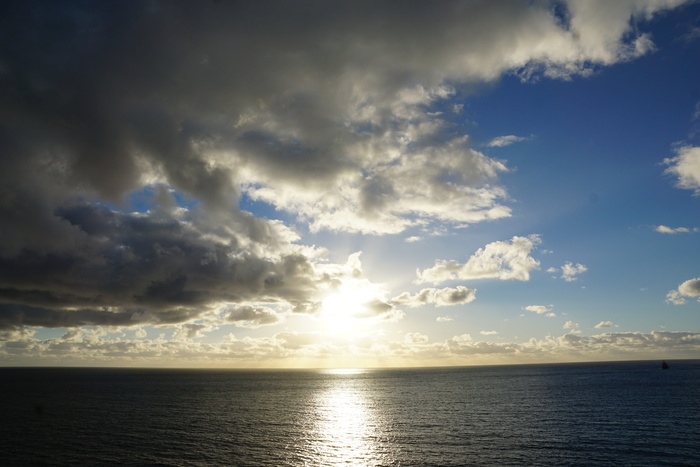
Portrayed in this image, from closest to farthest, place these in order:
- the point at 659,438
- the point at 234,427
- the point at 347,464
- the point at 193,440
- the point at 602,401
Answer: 1. the point at 347,464
2. the point at 659,438
3. the point at 193,440
4. the point at 234,427
5. the point at 602,401

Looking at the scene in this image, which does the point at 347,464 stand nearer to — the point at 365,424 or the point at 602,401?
the point at 365,424

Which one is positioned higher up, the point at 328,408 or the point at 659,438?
the point at 659,438

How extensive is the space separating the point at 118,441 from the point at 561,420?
91647 millimetres

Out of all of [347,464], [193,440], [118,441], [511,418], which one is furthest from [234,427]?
[511,418]

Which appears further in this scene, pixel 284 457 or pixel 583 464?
pixel 284 457

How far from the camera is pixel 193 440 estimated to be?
2931 inches

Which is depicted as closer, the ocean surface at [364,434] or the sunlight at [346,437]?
the ocean surface at [364,434]

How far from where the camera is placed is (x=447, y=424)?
3487 inches

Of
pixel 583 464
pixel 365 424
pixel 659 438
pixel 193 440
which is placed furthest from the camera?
pixel 365 424

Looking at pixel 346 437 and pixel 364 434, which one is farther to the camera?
pixel 364 434

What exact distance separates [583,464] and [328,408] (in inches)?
3433

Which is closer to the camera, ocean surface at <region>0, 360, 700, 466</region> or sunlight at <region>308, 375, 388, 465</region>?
ocean surface at <region>0, 360, 700, 466</region>

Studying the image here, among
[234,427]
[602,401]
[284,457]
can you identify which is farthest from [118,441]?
[602,401]

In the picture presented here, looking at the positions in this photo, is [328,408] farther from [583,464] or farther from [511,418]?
[583,464]
